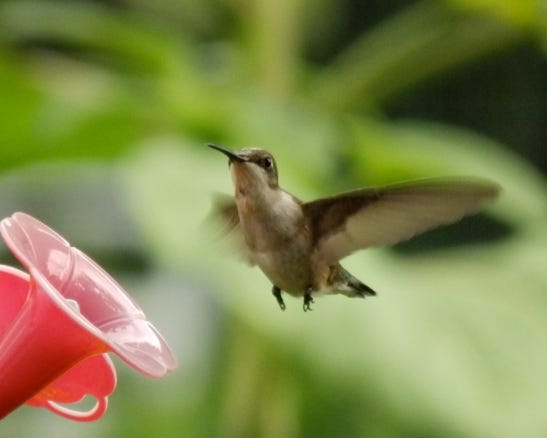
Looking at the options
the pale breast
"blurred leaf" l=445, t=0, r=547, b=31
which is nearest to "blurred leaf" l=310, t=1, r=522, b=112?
"blurred leaf" l=445, t=0, r=547, b=31

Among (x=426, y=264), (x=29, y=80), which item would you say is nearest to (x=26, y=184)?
(x=29, y=80)

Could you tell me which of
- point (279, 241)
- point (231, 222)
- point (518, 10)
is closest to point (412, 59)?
point (518, 10)

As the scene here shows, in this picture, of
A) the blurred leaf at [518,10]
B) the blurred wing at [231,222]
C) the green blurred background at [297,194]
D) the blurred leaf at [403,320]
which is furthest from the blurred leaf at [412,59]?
the blurred wing at [231,222]

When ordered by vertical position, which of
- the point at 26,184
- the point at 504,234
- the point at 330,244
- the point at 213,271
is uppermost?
the point at 330,244

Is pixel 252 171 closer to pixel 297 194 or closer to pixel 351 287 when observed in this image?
pixel 351 287

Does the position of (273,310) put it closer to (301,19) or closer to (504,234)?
(301,19)

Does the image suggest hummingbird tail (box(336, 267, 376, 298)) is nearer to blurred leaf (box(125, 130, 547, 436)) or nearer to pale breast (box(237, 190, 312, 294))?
pale breast (box(237, 190, 312, 294))
